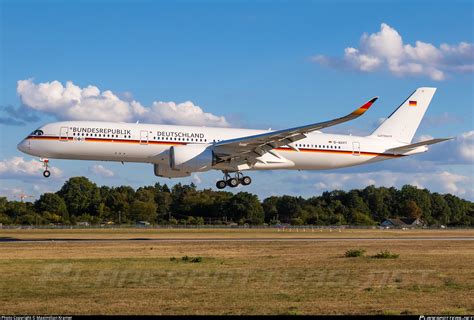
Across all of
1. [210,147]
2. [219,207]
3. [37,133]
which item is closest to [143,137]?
[210,147]

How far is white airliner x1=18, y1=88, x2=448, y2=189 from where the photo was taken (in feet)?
163

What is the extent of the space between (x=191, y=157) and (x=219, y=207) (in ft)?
278

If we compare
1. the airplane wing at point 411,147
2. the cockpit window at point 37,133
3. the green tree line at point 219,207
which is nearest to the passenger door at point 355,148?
the airplane wing at point 411,147

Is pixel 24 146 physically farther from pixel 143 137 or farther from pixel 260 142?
pixel 260 142

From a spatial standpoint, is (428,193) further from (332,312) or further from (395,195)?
(332,312)

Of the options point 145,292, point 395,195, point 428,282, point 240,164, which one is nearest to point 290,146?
point 240,164

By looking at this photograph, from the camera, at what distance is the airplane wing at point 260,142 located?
4944 cm

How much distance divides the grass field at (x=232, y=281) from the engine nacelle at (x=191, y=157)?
31.1 feet

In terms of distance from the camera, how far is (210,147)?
51812 millimetres

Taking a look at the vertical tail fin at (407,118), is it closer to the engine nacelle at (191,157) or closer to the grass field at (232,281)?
the engine nacelle at (191,157)

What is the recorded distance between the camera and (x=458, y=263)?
34.6 m

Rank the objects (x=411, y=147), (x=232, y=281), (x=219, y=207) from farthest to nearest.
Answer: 1. (x=219, y=207)
2. (x=411, y=147)
3. (x=232, y=281)

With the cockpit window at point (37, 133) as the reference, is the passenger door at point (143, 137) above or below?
below

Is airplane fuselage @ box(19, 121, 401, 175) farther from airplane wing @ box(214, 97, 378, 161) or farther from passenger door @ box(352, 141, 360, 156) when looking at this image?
passenger door @ box(352, 141, 360, 156)
